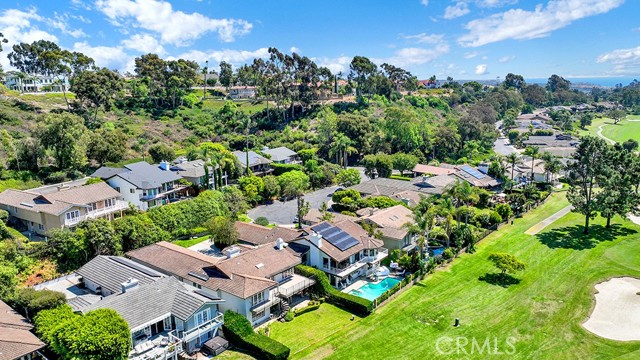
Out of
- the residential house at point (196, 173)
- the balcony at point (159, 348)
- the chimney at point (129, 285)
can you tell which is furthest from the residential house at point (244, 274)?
the residential house at point (196, 173)

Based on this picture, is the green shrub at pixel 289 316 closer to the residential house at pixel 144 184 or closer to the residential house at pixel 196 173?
the residential house at pixel 144 184

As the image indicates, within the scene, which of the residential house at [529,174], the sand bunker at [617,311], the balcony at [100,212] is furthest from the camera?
the residential house at [529,174]

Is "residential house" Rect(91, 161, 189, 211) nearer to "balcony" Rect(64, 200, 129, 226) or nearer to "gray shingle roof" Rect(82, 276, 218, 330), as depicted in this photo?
"balcony" Rect(64, 200, 129, 226)

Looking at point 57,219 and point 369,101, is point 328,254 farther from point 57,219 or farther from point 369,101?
point 369,101

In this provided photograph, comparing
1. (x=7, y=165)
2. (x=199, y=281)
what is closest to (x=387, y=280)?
(x=199, y=281)

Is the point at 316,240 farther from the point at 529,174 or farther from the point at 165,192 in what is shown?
the point at 529,174

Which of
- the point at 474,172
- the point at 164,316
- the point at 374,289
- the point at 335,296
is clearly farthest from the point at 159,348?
the point at 474,172

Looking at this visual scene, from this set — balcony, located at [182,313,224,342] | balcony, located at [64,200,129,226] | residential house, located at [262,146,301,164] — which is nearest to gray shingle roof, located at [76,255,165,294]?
balcony, located at [182,313,224,342]
